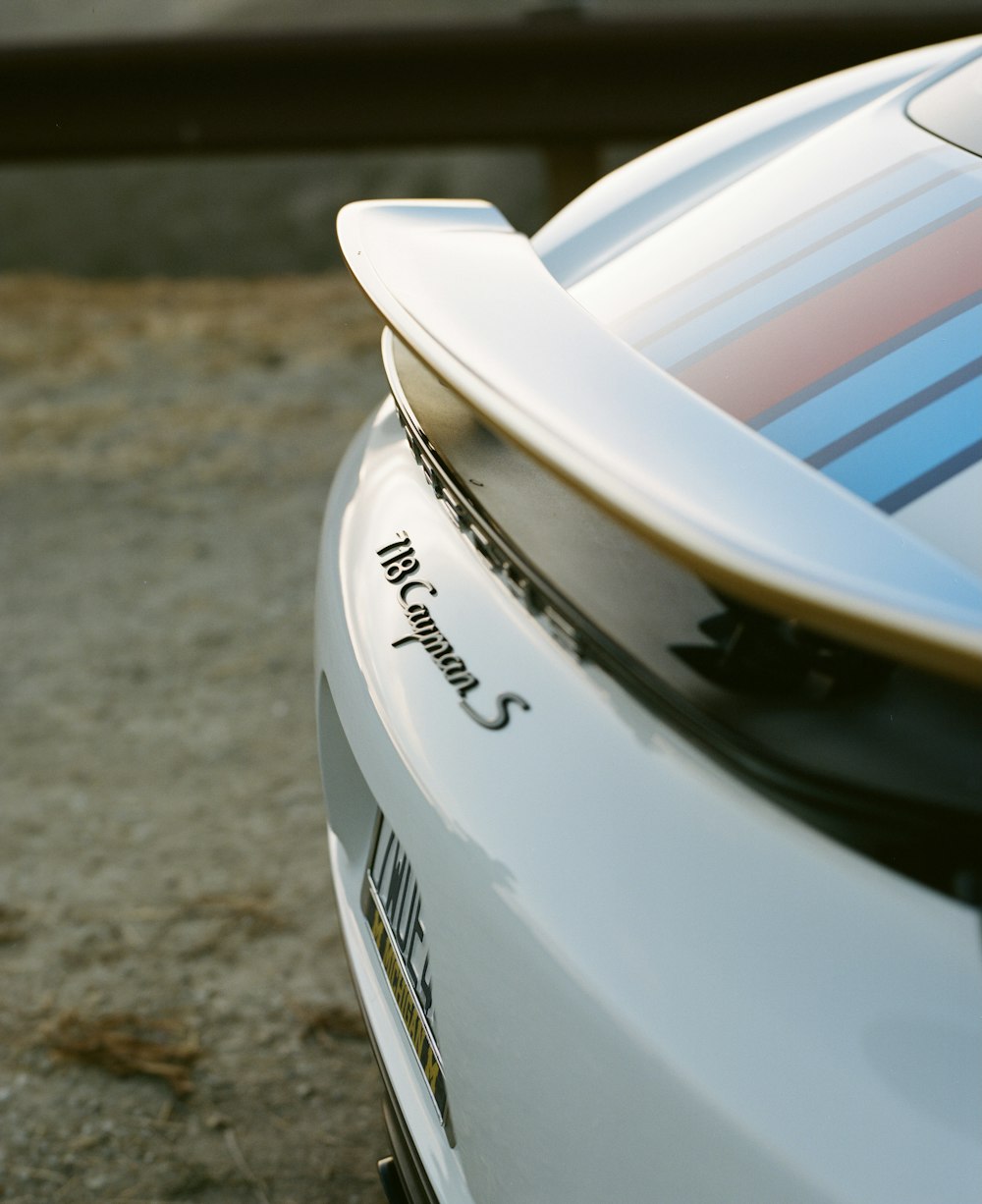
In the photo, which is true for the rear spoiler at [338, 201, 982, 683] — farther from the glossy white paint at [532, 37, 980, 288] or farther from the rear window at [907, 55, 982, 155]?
the rear window at [907, 55, 982, 155]

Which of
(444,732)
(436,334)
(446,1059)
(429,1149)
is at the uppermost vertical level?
(436,334)

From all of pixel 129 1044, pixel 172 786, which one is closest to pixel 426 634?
pixel 129 1044

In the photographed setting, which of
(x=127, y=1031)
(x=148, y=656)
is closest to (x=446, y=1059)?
(x=127, y=1031)

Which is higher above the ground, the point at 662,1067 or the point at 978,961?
the point at 978,961

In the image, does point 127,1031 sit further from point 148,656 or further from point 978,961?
point 978,961

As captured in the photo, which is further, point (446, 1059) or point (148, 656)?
point (148, 656)

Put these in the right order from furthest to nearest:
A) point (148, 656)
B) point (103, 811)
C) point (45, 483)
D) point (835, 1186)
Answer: point (45, 483) → point (148, 656) → point (103, 811) → point (835, 1186)

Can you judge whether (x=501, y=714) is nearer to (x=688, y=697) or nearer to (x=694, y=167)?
(x=688, y=697)

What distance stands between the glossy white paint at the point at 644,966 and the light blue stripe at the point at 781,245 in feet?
1.22

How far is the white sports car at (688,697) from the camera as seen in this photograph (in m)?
0.88

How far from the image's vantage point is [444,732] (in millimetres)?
1216

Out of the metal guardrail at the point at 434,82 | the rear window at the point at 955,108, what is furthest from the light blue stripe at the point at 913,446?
the metal guardrail at the point at 434,82

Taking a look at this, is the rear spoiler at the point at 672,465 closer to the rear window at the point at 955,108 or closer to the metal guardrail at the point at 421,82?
the rear window at the point at 955,108

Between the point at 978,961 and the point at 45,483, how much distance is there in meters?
3.94
